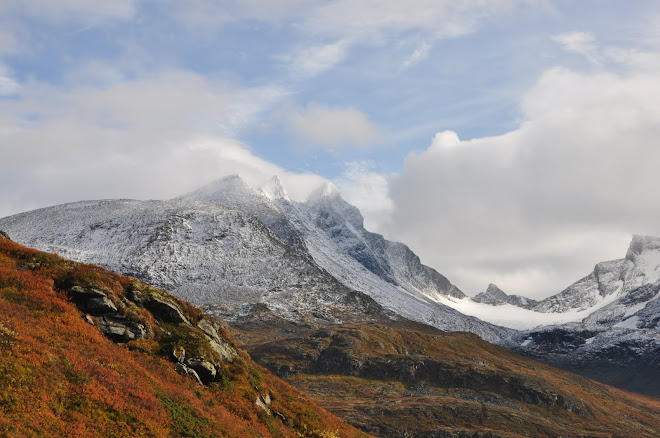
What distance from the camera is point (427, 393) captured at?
128125 mm

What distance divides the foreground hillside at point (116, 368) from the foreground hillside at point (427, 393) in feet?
195

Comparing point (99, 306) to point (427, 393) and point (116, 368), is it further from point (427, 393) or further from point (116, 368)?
point (427, 393)

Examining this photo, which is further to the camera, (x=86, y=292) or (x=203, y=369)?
(x=203, y=369)

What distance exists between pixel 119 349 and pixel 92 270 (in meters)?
7.76

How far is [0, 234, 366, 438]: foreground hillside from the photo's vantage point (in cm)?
2305

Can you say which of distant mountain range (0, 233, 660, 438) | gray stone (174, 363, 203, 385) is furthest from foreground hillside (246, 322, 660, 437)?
gray stone (174, 363, 203, 385)

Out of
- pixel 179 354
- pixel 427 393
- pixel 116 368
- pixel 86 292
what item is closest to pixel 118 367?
pixel 116 368

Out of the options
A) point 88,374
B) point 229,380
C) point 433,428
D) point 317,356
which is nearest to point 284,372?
point 317,356

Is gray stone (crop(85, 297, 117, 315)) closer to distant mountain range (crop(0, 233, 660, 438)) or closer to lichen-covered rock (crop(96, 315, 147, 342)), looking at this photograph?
distant mountain range (crop(0, 233, 660, 438))

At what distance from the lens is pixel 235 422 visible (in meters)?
30.5

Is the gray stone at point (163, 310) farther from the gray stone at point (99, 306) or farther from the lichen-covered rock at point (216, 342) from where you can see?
the gray stone at point (99, 306)

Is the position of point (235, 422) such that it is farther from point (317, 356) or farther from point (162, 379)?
point (317, 356)

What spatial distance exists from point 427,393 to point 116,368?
360 ft

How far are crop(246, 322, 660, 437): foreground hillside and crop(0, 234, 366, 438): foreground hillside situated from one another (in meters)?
59.4
